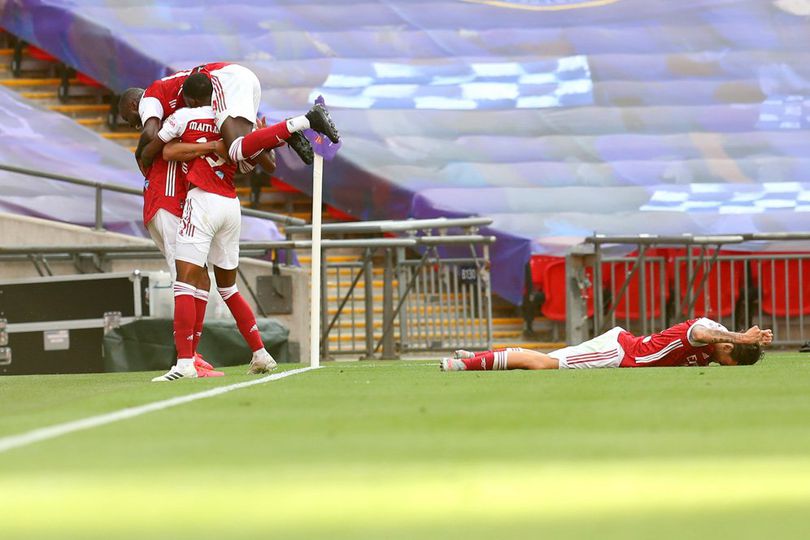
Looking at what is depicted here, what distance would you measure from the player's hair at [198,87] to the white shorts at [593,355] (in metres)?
2.30

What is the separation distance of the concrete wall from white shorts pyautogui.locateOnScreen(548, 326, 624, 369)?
460 cm

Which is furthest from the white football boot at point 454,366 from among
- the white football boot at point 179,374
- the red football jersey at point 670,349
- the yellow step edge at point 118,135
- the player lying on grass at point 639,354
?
the yellow step edge at point 118,135

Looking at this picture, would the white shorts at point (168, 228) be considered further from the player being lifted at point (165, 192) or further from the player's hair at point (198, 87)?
the player's hair at point (198, 87)

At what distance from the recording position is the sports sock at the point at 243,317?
299 inches

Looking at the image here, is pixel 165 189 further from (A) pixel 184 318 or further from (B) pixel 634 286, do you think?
(B) pixel 634 286

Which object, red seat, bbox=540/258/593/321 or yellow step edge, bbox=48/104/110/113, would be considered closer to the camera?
red seat, bbox=540/258/593/321

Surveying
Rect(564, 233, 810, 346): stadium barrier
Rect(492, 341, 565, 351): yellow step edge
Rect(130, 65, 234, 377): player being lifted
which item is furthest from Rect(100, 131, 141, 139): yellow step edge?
Rect(130, 65, 234, 377): player being lifted

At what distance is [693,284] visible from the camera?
478 inches

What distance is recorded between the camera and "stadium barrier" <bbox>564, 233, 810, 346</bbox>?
11906mm

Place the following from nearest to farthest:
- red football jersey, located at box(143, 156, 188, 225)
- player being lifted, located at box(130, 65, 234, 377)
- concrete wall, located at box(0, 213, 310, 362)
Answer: player being lifted, located at box(130, 65, 234, 377) < red football jersey, located at box(143, 156, 188, 225) < concrete wall, located at box(0, 213, 310, 362)

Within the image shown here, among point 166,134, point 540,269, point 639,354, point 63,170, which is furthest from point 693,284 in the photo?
point 63,170

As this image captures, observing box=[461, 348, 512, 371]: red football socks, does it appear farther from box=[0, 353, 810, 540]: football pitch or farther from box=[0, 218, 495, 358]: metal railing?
box=[0, 218, 495, 358]: metal railing

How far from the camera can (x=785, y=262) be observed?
12594 millimetres

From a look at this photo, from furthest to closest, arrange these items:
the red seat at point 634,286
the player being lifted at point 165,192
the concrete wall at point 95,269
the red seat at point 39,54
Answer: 1. the red seat at point 39,54
2. the red seat at point 634,286
3. the concrete wall at point 95,269
4. the player being lifted at point 165,192
